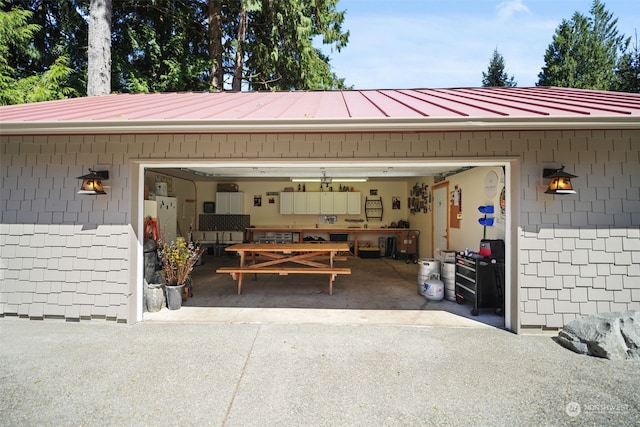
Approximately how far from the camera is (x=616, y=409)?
223cm

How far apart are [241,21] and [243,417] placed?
940cm

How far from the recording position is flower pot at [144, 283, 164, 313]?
4289 mm

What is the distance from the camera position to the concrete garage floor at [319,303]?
13.3 ft

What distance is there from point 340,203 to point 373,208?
1.23 meters

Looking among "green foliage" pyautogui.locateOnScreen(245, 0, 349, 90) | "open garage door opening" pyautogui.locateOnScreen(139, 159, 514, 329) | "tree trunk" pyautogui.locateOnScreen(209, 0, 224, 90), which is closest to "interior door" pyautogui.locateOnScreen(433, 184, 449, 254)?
"open garage door opening" pyautogui.locateOnScreen(139, 159, 514, 329)

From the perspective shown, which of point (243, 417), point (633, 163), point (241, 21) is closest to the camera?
point (243, 417)

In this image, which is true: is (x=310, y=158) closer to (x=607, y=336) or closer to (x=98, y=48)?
(x=607, y=336)

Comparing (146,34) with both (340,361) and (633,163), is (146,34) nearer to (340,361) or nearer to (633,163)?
(340,361)

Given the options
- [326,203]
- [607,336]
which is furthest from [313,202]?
[607,336]

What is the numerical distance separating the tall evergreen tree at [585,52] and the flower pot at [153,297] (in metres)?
22.5

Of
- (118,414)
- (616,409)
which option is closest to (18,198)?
(118,414)

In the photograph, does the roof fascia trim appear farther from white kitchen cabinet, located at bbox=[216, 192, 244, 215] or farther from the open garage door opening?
white kitchen cabinet, located at bbox=[216, 192, 244, 215]

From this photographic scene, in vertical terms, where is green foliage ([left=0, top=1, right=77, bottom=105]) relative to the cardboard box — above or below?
above

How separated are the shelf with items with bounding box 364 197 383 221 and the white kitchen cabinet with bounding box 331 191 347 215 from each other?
0.81m
